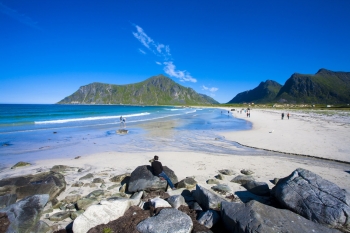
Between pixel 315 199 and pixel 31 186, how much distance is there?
1055cm

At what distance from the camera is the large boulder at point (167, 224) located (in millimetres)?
5012

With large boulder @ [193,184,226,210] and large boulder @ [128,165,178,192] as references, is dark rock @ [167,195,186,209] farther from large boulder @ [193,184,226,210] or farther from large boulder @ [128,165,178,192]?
large boulder @ [128,165,178,192]

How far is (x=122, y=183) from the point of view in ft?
30.2

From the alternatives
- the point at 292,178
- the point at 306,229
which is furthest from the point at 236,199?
the point at 306,229

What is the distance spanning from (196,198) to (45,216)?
5459 millimetres

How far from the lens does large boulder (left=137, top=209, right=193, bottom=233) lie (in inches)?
197

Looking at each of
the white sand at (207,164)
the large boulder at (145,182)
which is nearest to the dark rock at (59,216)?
the white sand at (207,164)

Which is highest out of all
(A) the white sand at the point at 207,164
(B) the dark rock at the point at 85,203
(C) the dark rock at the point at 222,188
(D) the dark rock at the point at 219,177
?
(B) the dark rock at the point at 85,203

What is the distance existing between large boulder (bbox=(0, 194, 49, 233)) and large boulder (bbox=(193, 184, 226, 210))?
5312 millimetres

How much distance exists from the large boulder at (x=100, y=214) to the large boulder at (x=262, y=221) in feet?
10.8

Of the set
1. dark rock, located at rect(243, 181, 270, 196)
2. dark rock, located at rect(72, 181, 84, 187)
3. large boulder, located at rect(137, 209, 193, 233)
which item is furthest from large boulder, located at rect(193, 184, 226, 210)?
dark rock, located at rect(72, 181, 84, 187)

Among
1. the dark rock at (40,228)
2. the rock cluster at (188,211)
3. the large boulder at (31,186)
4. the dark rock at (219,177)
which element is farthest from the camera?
the dark rock at (219,177)

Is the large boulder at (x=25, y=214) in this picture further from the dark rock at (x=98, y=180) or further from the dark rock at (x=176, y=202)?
the dark rock at (x=176, y=202)

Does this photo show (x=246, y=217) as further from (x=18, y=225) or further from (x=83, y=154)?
(x=83, y=154)
